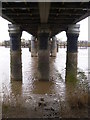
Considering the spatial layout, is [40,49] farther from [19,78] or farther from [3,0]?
[3,0]

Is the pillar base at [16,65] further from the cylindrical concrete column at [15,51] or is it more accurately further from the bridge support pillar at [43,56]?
the bridge support pillar at [43,56]

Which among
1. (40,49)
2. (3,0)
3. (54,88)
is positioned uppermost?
(3,0)

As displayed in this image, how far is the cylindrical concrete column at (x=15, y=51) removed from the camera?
26.3 meters

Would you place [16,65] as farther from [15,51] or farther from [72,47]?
[72,47]

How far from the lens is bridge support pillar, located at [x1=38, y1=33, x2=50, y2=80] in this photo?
85.0 ft

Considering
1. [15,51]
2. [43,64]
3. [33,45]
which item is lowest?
[43,64]

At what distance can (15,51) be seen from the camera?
27297 millimetres

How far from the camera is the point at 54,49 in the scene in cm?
6675

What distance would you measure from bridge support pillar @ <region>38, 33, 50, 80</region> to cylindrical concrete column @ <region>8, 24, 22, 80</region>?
194 centimetres

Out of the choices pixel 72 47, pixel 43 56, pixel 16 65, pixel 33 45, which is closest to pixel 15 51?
pixel 16 65

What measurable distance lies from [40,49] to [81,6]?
11438 millimetres

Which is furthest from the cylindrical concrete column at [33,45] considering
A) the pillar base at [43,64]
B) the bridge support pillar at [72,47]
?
the pillar base at [43,64]

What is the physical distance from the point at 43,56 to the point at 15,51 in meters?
2.64

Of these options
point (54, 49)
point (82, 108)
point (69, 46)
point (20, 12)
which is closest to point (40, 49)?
point (69, 46)
